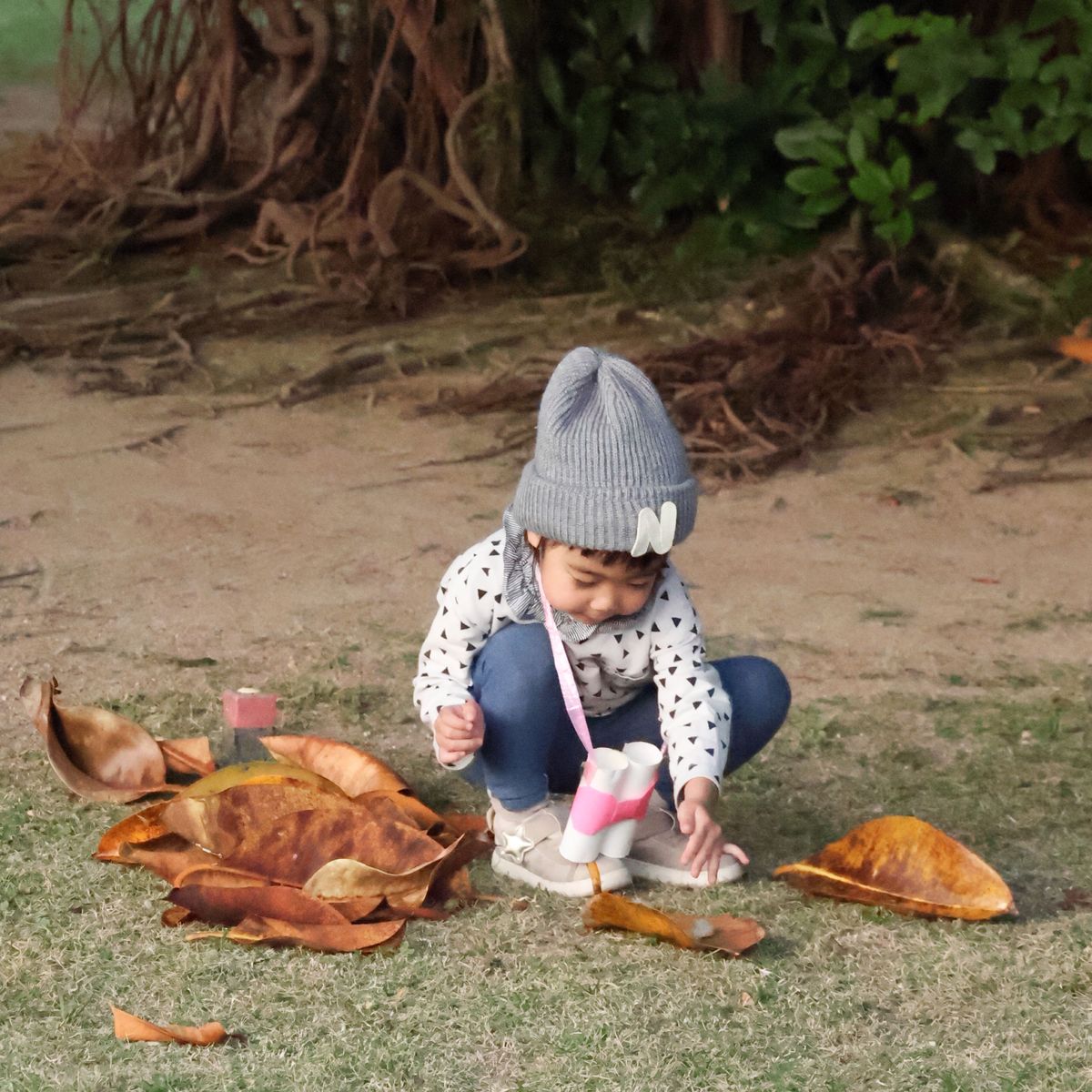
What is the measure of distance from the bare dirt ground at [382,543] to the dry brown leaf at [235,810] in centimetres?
53

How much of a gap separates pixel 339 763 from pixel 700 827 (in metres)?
0.48

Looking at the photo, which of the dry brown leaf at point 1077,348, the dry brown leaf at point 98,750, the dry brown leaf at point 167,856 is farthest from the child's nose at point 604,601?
the dry brown leaf at point 1077,348

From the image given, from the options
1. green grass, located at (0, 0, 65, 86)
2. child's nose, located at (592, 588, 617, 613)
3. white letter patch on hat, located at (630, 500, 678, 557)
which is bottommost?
child's nose, located at (592, 588, 617, 613)

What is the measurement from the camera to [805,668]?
2414 millimetres

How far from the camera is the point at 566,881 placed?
1.71 m

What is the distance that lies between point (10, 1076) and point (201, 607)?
4.33ft

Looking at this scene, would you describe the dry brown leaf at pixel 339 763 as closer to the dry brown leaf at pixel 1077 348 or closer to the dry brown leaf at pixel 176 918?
the dry brown leaf at pixel 176 918

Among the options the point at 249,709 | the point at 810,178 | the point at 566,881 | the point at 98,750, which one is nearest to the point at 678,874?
the point at 566,881

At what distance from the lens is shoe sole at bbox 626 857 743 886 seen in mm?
1733

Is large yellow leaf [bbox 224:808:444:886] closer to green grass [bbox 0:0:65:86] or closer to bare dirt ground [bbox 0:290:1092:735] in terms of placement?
bare dirt ground [bbox 0:290:1092:735]

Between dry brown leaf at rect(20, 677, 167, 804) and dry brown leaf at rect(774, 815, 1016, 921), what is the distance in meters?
0.76

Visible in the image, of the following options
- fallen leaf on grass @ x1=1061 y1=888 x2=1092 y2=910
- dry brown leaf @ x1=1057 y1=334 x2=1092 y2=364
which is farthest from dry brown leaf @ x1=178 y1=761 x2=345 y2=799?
dry brown leaf @ x1=1057 y1=334 x2=1092 y2=364

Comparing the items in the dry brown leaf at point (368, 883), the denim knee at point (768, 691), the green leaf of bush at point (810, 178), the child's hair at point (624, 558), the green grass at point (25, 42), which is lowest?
the dry brown leaf at point (368, 883)

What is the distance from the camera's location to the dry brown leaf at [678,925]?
1565 mm
